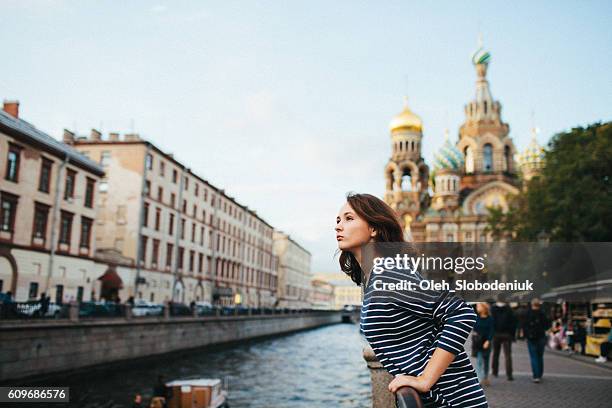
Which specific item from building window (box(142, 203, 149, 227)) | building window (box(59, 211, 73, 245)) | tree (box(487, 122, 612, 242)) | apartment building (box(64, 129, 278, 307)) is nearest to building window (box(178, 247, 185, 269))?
apartment building (box(64, 129, 278, 307))

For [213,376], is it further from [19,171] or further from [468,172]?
[468,172]

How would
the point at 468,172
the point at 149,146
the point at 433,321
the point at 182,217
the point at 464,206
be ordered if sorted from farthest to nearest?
the point at 468,172 → the point at 464,206 → the point at 182,217 → the point at 149,146 → the point at 433,321

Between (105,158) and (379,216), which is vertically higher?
(105,158)

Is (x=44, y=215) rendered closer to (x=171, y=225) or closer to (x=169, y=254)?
(x=169, y=254)

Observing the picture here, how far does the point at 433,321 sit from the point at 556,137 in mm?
36518

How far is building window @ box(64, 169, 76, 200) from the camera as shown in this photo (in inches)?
1346

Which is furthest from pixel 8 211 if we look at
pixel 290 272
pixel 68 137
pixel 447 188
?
pixel 290 272

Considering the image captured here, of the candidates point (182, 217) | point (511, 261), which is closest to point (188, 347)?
point (182, 217)

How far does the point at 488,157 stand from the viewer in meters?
95.8

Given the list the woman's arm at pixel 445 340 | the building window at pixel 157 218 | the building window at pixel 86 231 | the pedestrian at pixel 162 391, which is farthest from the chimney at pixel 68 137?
the woman's arm at pixel 445 340

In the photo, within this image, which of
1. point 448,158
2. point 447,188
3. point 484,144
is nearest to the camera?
point 447,188

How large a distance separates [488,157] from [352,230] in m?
98.4

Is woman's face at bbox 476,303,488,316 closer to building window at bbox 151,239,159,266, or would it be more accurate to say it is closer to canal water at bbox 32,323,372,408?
canal water at bbox 32,323,372,408

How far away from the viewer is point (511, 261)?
4.86 meters
